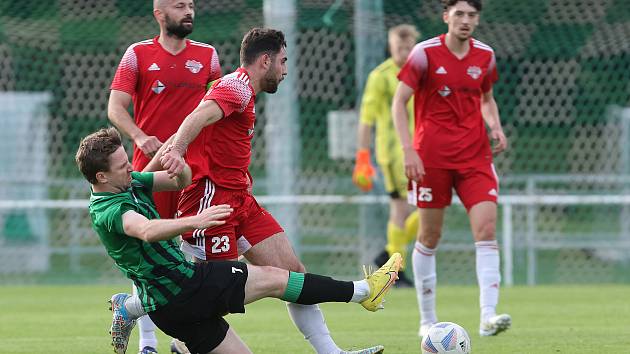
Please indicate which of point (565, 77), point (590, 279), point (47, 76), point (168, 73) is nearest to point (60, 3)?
point (47, 76)

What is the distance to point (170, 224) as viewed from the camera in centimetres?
550

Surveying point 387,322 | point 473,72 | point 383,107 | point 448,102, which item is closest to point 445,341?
point 448,102

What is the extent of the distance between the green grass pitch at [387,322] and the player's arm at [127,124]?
52.6 inches

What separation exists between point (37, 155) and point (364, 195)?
5.01 metres

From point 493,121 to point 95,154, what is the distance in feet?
11.4

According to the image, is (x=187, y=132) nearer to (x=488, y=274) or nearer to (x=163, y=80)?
(x=163, y=80)

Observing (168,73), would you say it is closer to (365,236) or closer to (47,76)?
(365,236)

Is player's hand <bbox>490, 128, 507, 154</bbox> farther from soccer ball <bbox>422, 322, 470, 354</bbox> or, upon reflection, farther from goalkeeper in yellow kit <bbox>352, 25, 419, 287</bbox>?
goalkeeper in yellow kit <bbox>352, 25, 419, 287</bbox>

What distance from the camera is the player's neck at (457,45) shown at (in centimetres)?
831

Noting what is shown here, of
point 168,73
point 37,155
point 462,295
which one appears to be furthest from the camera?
point 37,155

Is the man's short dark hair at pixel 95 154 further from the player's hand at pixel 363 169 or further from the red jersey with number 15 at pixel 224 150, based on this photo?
the player's hand at pixel 363 169

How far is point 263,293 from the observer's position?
20.0 feet

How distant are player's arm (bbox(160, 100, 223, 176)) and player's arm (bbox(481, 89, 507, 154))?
2.65 meters

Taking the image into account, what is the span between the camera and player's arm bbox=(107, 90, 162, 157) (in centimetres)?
697
